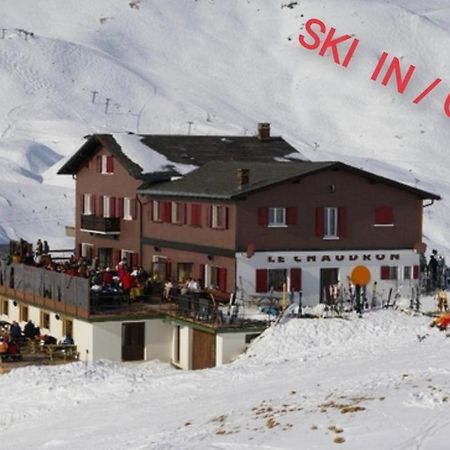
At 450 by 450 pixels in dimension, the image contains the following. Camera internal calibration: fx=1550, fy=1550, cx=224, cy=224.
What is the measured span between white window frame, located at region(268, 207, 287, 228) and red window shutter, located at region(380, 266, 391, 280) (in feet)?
11.1

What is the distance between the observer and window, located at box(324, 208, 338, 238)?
4391cm

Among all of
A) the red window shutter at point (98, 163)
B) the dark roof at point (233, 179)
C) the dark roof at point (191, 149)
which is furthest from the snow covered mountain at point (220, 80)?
the dark roof at point (233, 179)

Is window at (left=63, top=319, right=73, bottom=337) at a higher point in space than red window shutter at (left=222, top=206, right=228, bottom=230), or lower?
lower

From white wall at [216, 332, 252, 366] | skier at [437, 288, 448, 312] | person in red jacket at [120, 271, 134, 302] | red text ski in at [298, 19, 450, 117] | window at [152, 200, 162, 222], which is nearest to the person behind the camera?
white wall at [216, 332, 252, 366]

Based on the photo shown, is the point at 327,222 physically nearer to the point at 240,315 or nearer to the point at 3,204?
the point at 240,315

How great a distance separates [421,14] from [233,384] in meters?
107

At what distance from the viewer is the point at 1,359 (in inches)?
1506

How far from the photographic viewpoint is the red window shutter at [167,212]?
151 ft

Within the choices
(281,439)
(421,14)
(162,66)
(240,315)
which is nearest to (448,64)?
(421,14)

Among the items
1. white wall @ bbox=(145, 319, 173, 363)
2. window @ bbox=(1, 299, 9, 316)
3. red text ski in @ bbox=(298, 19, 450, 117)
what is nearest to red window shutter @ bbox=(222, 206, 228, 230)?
white wall @ bbox=(145, 319, 173, 363)

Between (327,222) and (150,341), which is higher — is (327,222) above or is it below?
above

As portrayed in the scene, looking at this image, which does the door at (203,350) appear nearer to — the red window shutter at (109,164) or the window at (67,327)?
the window at (67,327)

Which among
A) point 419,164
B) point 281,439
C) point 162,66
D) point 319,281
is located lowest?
point 281,439

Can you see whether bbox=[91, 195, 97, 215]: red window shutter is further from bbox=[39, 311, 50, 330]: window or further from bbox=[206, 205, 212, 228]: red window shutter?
bbox=[206, 205, 212, 228]: red window shutter
